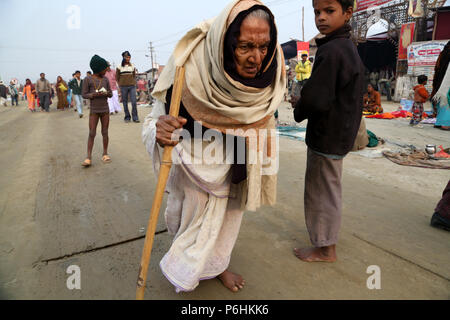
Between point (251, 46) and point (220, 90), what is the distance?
269mm

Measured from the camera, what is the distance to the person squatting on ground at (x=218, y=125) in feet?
4.72

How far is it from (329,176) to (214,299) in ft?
3.59

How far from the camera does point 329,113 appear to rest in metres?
1.85

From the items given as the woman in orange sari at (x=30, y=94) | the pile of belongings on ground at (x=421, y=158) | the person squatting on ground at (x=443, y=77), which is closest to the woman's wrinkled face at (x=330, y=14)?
the person squatting on ground at (x=443, y=77)

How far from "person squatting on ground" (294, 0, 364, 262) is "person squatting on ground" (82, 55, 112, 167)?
377cm

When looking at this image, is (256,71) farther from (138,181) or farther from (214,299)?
(138,181)

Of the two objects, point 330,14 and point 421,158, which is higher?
point 330,14

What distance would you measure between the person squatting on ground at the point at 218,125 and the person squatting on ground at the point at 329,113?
309 mm

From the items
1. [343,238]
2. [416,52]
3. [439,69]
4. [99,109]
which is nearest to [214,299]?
[343,238]

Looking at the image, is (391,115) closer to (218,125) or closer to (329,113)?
(329,113)

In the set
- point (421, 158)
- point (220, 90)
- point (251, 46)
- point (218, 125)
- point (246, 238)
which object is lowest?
point (246, 238)

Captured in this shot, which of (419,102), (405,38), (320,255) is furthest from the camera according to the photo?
(405,38)

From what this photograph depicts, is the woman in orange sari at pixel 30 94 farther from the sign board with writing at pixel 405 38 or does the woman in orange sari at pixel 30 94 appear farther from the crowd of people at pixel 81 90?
the sign board with writing at pixel 405 38

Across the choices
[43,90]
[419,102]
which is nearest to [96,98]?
[419,102]
